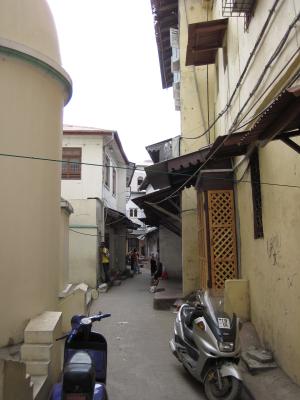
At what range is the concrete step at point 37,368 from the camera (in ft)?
18.4

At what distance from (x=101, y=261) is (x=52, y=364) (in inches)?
539

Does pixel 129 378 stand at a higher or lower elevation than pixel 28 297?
lower

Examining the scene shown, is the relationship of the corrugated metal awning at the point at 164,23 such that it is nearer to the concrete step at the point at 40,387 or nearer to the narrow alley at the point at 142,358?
the narrow alley at the point at 142,358

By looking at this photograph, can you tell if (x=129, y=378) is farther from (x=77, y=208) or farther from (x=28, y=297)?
(x=77, y=208)

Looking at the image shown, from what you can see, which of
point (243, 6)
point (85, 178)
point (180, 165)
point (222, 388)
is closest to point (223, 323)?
point (222, 388)

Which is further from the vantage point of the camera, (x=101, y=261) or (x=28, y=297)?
(x=101, y=261)

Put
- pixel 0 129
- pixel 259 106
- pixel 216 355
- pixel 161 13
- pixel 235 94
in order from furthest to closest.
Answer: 1. pixel 161 13
2. pixel 235 94
3. pixel 259 106
4. pixel 0 129
5. pixel 216 355

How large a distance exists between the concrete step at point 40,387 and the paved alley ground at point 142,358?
3.55 ft

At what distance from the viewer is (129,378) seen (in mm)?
7059

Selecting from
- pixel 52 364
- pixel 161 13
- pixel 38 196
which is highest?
pixel 161 13

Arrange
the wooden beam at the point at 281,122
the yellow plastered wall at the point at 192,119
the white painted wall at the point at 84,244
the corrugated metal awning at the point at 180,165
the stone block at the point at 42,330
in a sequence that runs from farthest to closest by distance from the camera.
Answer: the white painted wall at the point at 84,244 → the yellow plastered wall at the point at 192,119 → the corrugated metal awning at the point at 180,165 → the stone block at the point at 42,330 → the wooden beam at the point at 281,122

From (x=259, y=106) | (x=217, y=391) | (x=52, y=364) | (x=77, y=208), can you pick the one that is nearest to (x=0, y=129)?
(x=52, y=364)

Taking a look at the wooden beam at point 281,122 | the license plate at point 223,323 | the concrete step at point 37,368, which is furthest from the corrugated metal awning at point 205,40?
the concrete step at point 37,368

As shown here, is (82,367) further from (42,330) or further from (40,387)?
(42,330)
